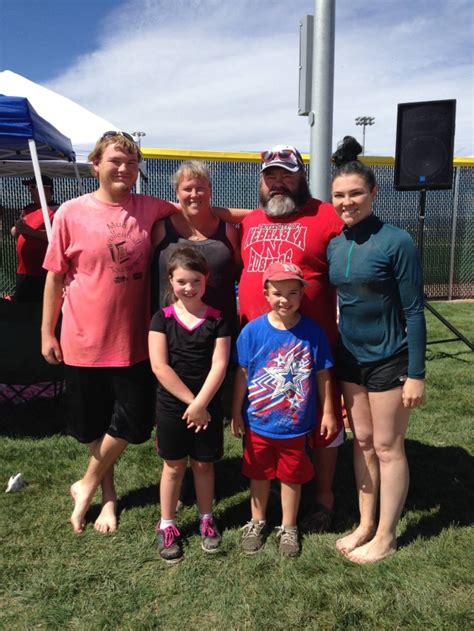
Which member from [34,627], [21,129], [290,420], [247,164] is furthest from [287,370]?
[247,164]

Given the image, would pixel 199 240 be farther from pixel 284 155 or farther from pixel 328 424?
pixel 328 424

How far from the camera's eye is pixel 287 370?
2.43 m

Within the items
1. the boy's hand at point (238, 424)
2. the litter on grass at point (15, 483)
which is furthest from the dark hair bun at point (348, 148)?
the litter on grass at point (15, 483)

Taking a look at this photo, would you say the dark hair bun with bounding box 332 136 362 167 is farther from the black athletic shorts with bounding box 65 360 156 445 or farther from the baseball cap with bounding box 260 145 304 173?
the black athletic shorts with bounding box 65 360 156 445

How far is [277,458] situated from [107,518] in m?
1.00

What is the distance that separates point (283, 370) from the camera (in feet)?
7.97

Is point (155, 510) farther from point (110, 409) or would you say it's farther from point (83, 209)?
point (83, 209)

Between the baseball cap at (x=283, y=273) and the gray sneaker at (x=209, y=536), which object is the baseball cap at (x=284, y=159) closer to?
the baseball cap at (x=283, y=273)

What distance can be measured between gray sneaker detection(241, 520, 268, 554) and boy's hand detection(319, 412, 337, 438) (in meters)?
0.60

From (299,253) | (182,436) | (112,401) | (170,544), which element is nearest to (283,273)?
(299,253)

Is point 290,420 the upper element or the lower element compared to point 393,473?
upper

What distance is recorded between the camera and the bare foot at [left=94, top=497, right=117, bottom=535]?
8.98 feet

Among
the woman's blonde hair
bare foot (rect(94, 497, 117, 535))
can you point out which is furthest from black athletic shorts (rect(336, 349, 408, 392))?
bare foot (rect(94, 497, 117, 535))

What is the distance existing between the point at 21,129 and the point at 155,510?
3056mm
